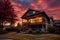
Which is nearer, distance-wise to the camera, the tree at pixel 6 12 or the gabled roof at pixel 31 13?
the gabled roof at pixel 31 13

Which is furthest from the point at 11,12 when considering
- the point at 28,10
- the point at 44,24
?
the point at 44,24

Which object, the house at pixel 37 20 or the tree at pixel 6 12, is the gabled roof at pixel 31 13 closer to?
the house at pixel 37 20

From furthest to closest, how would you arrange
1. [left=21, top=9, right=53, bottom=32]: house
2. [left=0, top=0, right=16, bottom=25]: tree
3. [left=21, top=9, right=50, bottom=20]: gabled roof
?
[left=0, top=0, right=16, bottom=25]: tree, [left=21, top=9, right=50, bottom=20]: gabled roof, [left=21, top=9, right=53, bottom=32]: house

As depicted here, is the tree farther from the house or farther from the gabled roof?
the house

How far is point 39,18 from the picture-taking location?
4131cm

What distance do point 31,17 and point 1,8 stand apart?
11.0 m

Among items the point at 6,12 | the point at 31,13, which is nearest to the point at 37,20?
the point at 31,13

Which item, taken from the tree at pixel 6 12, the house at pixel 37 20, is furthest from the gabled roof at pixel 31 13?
the tree at pixel 6 12

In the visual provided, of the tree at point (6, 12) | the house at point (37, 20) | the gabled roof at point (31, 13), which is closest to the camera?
the house at point (37, 20)

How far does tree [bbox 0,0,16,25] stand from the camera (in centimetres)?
4094

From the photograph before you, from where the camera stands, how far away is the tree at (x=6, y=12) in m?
40.9

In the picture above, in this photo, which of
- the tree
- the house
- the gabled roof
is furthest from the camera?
the tree

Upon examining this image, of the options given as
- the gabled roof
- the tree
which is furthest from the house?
the tree

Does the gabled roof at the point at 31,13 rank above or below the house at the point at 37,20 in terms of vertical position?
above
